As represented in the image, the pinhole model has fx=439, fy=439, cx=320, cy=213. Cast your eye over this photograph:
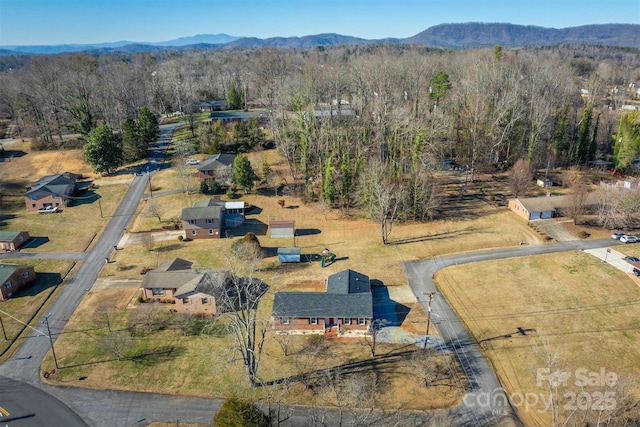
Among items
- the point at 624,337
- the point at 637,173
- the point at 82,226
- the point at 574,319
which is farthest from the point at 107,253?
the point at 637,173

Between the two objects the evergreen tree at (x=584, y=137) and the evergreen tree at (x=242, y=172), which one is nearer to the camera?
the evergreen tree at (x=242, y=172)

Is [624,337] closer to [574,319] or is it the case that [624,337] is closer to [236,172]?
[574,319]

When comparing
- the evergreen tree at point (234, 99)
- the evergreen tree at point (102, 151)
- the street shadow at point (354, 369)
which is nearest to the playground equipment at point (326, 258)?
the street shadow at point (354, 369)

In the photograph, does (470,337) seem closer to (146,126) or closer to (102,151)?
(102,151)

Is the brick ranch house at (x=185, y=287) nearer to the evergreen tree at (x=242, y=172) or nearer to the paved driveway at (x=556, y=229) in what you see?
the evergreen tree at (x=242, y=172)

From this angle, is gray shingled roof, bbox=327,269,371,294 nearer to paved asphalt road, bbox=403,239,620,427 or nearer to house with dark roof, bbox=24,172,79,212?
paved asphalt road, bbox=403,239,620,427

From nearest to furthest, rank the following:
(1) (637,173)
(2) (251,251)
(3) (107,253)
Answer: (2) (251,251), (3) (107,253), (1) (637,173)
